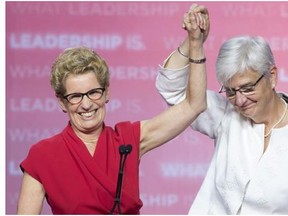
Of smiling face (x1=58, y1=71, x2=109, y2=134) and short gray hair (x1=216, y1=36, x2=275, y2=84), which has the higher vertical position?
short gray hair (x1=216, y1=36, x2=275, y2=84)

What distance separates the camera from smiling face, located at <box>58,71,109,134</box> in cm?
248

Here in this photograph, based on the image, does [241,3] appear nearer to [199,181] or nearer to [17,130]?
[199,181]

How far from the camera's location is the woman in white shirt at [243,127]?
2629 millimetres

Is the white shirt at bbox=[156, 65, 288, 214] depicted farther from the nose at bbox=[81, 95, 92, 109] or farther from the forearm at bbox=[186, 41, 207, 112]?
the nose at bbox=[81, 95, 92, 109]

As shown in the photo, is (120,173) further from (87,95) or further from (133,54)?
(133,54)

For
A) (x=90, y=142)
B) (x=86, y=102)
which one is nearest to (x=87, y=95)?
(x=86, y=102)

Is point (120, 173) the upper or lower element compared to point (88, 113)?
lower

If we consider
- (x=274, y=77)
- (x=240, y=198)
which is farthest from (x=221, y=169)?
(x=274, y=77)

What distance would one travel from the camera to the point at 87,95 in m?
2.48

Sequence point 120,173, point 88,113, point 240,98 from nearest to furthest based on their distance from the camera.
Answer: point 120,173, point 88,113, point 240,98

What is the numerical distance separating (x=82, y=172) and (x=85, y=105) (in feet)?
0.61

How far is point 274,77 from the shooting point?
269 cm

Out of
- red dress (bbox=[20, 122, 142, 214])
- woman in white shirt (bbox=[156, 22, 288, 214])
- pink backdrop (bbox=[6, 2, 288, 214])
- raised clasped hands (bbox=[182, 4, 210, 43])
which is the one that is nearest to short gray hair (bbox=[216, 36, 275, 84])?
woman in white shirt (bbox=[156, 22, 288, 214])

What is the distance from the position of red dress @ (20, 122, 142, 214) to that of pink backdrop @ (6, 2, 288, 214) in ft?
6.29
